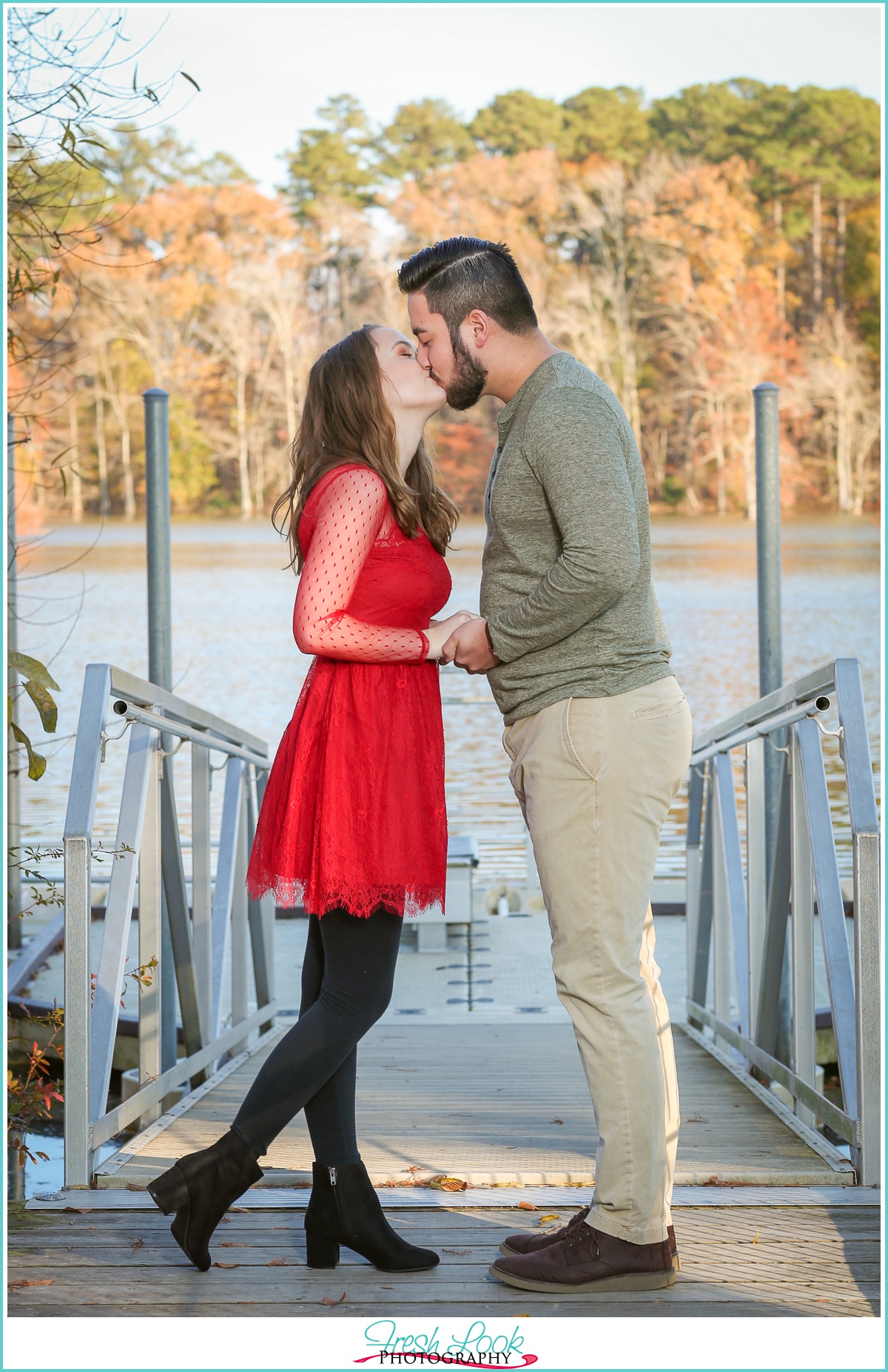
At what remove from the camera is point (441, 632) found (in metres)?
1.99

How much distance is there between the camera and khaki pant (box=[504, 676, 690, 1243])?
186 cm

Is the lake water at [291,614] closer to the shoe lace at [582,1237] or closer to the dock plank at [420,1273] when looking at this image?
the dock plank at [420,1273]

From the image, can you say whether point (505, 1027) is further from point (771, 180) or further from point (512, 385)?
point (771, 180)

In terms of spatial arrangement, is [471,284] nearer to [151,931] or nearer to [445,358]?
[445,358]

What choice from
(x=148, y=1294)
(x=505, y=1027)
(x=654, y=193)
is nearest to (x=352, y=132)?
(x=654, y=193)

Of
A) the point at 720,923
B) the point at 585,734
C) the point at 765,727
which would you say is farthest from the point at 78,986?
the point at 720,923

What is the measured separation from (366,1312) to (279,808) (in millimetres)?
667

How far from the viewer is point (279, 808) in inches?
79.6

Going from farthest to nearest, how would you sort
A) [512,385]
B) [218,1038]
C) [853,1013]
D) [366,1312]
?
[218,1038] < [853,1013] < [512,385] < [366,1312]

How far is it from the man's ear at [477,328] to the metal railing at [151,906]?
840 millimetres

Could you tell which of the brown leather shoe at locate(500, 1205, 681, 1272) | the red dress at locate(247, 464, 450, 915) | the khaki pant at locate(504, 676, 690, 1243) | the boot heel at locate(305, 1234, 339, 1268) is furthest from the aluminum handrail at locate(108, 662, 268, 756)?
the brown leather shoe at locate(500, 1205, 681, 1272)

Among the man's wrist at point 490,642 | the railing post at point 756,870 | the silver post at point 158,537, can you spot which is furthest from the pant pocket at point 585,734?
the silver post at point 158,537

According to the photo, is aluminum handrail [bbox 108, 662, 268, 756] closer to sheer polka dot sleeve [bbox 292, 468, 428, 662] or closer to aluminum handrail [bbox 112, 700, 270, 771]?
aluminum handrail [bbox 112, 700, 270, 771]

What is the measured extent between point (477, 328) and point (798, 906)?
1.38 m
